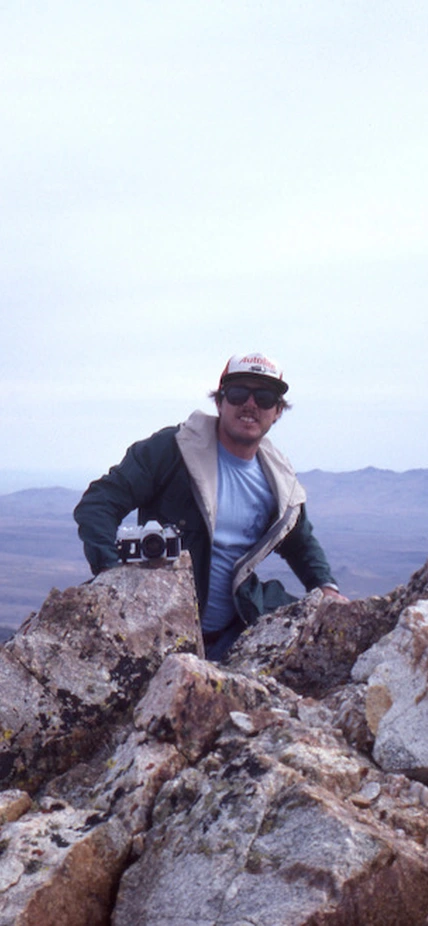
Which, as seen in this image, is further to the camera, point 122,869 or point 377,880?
point 122,869

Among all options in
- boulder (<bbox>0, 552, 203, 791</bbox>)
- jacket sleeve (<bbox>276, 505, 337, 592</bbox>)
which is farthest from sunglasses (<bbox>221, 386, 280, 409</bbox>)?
A: boulder (<bbox>0, 552, 203, 791</bbox>)

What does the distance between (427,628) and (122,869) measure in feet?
6.97

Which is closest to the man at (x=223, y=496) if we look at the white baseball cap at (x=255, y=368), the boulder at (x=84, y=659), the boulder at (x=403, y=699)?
the white baseball cap at (x=255, y=368)

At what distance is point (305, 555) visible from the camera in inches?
319

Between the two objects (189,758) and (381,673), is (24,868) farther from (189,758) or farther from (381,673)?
(381,673)

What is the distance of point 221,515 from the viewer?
747 cm

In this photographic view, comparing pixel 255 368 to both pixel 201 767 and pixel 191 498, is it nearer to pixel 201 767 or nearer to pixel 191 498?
pixel 191 498

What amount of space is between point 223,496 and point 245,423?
72cm

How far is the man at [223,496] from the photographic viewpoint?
733 centimetres

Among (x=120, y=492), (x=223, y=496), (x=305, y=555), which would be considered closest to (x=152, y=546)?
(x=120, y=492)

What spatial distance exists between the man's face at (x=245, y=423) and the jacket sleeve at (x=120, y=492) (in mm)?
544

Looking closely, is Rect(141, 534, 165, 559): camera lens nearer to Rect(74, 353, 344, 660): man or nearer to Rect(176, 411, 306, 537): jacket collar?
Rect(74, 353, 344, 660): man

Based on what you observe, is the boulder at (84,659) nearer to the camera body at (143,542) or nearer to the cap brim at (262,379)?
the camera body at (143,542)

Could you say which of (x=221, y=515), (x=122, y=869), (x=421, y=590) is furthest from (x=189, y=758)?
(x=221, y=515)
